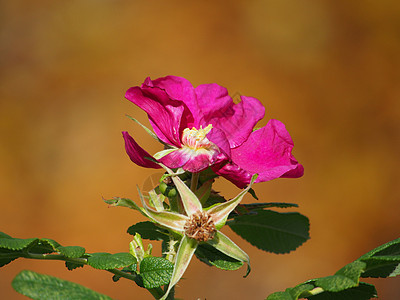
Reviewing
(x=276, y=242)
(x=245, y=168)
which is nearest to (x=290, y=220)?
(x=276, y=242)

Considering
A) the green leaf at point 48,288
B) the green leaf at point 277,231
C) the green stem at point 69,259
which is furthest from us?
the green leaf at point 277,231

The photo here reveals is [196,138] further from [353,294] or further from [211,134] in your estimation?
[353,294]

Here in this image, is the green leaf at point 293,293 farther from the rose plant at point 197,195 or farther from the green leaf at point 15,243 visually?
the green leaf at point 15,243

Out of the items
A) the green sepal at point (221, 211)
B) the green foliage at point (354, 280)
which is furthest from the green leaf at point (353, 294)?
the green sepal at point (221, 211)

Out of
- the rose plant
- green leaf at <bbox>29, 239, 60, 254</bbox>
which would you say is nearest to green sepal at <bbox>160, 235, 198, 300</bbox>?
the rose plant

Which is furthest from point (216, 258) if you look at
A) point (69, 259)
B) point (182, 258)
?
point (69, 259)

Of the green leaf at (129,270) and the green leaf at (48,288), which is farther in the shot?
the green leaf at (129,270)

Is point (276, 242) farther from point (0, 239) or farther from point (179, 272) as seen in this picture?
point (0, 239)

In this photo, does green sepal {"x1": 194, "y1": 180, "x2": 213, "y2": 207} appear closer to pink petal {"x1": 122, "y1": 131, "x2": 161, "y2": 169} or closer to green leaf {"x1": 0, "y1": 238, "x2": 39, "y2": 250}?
pink petal {"x1": 122, "y1": 131, "x2": 161, "y2": 169}
